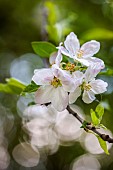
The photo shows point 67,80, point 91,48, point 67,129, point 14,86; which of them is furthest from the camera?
point 67,129

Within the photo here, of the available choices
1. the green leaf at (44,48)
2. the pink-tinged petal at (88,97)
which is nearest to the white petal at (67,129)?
the green leaf at (44,48)

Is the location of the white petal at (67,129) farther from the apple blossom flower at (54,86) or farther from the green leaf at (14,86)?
the apple blossom flower at (54,86)

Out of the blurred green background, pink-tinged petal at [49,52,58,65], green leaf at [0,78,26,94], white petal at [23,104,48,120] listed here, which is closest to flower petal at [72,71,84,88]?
pink-tinged petal at [49,52,58,65]

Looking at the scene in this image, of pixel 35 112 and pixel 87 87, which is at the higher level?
pixel 87 87

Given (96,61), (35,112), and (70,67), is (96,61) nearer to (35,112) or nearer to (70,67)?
(70,67)

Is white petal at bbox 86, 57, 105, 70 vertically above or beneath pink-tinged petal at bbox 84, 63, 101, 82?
above

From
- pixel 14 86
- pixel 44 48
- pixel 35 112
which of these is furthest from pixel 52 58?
pixel 35 112

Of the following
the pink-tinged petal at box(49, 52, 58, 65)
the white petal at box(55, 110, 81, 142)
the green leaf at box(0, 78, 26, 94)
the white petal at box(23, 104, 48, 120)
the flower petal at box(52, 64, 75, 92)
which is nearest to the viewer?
the flower petal at box(52, 64, 75, 92)

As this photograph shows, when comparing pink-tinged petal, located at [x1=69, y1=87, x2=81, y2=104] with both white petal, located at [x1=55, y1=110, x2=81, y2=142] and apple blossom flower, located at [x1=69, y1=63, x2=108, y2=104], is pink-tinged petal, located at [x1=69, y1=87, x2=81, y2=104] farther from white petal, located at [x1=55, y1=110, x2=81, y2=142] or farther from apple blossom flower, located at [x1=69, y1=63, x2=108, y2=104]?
white petal, located at [x1=55, y1=110, x2=81, y2=142]
